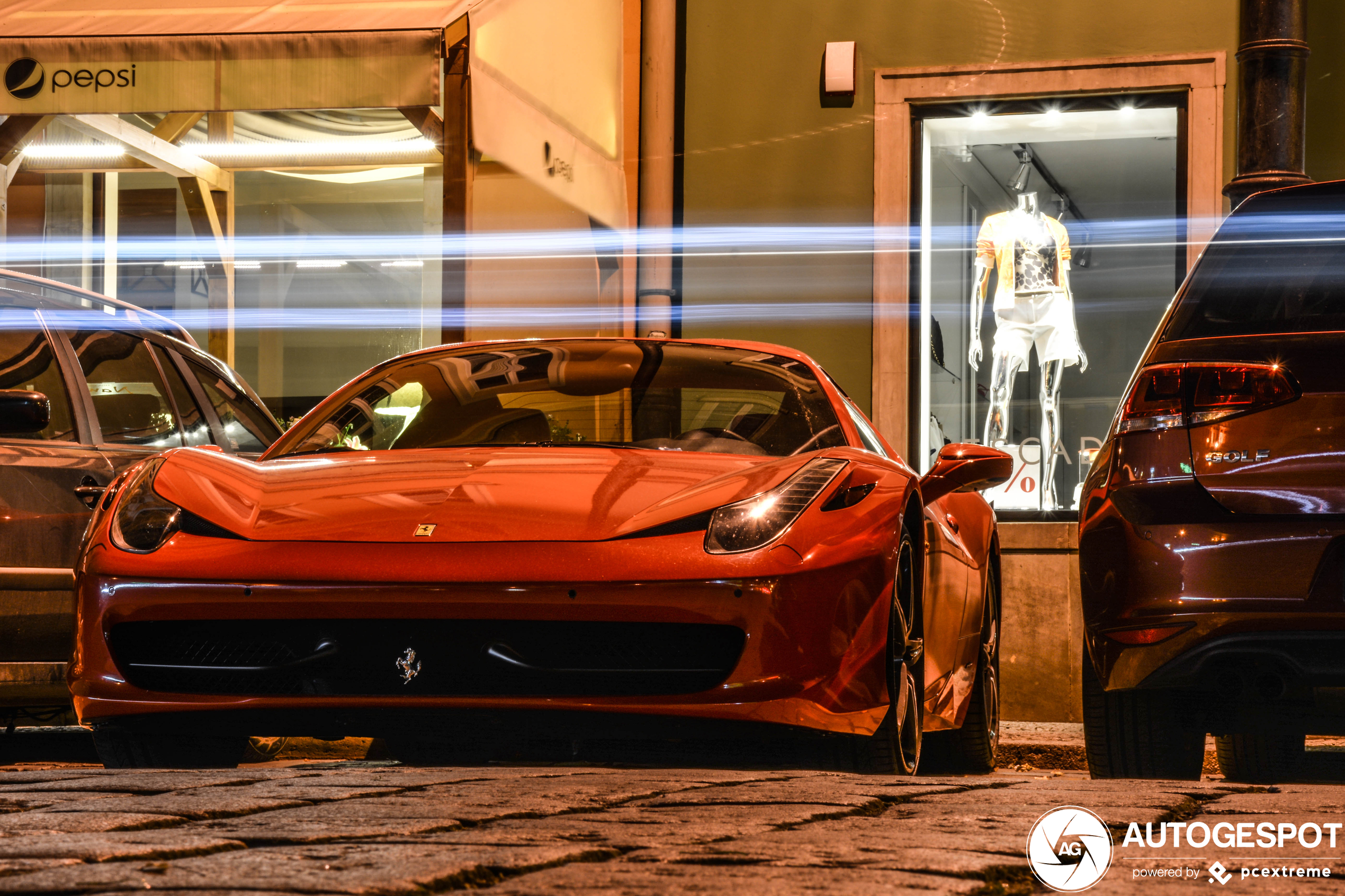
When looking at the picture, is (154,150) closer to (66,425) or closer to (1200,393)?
(66,425)

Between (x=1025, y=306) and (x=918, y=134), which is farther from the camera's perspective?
(x=918, y=134)

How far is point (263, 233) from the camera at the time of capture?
1442 cm

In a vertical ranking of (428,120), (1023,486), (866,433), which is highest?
(428,120)

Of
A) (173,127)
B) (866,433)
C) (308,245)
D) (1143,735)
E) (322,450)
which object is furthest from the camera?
(308,245)

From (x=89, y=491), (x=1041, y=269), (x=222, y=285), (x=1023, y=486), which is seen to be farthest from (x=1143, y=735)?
(x=222, y=285)

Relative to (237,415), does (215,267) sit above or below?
above

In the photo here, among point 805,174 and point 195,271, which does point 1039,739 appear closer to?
point 805,174

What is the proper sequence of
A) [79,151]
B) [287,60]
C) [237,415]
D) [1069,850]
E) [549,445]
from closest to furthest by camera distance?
[1069,850]
[549,445]
[237,415]
[287,60]
[79,151]

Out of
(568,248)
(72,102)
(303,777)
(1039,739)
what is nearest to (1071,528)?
(1039,739)

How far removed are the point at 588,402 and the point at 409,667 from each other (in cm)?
176

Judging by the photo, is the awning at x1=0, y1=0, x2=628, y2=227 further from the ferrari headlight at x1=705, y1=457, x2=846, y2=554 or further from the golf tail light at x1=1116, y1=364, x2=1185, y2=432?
the golf tail light at x1=1116, y1=364, x2=1185, y2=432

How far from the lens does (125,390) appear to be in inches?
243

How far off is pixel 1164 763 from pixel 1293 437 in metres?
1.02

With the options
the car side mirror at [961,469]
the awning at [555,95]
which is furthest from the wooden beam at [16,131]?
the car side mirror at [961,469]
